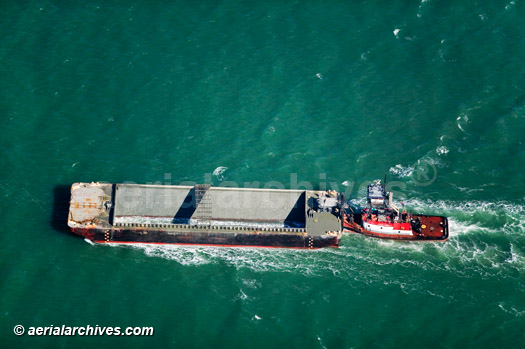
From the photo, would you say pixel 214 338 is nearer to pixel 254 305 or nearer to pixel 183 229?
pixel 254 305

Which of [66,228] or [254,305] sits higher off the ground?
[66,228]

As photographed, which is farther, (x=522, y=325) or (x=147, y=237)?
(x=147, y=237)

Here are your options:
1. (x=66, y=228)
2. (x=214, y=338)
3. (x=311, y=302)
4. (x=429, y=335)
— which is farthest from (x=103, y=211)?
(x=429, y=335)

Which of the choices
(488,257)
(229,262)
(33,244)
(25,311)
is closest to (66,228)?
(33,244)

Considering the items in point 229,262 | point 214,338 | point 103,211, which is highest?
point 103,211

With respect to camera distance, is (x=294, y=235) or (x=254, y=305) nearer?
(x=254, y=305)

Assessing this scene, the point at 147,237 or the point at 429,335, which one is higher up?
the point at 147,237

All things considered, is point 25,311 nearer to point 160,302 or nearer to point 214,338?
point 160,302

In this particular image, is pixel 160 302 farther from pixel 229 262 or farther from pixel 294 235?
pixel 294 235

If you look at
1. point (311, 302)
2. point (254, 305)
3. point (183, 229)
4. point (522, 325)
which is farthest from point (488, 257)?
point (183, 229)
